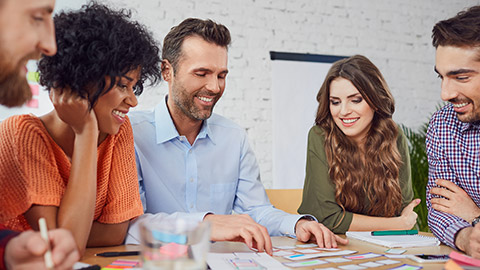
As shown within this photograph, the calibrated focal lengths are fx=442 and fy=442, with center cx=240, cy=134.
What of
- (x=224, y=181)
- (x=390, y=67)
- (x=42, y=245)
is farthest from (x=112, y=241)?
(x=390, y=67)

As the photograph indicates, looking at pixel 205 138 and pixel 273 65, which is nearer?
pixel 205 138

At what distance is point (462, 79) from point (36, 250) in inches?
64.4

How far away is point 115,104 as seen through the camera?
1376 millimetres

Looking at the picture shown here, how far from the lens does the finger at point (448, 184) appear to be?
67.3 inches

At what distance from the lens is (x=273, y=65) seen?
439 centimetres

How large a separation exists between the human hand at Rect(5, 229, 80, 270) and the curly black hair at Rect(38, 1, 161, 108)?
0.50 metres

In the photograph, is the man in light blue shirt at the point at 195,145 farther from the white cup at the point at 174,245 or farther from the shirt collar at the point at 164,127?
the white cup at the point at 174,245

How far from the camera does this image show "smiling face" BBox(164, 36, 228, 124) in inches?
81.7

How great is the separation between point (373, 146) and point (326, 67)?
2.36 m

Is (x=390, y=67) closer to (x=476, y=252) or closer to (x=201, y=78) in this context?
(x=201, y=78)

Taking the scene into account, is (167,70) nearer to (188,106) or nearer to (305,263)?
(188,106)

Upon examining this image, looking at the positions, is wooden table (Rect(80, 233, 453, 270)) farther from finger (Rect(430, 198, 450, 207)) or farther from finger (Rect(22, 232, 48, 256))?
finger (Rect(22, 232, 48, 256))

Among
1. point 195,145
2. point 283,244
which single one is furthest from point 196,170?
point 283,244

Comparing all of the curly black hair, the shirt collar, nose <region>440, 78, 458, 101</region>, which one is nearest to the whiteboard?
the shirt collar
